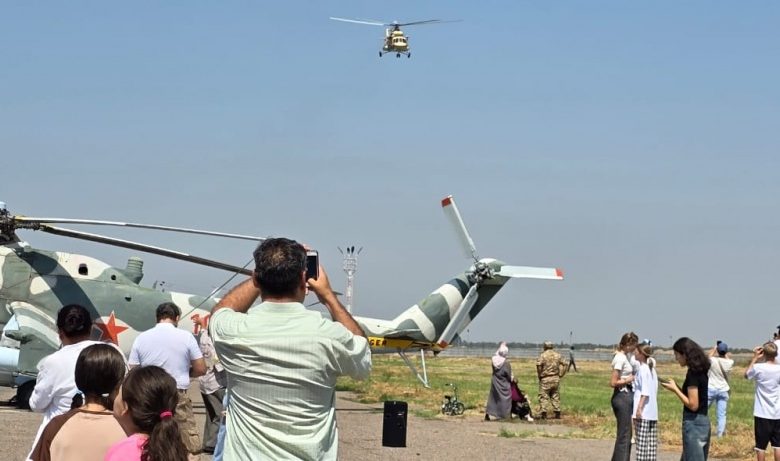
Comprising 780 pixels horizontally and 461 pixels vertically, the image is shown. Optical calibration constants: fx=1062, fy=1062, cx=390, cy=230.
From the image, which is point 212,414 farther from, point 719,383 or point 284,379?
point 284,379

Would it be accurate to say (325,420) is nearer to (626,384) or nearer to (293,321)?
(293,321)

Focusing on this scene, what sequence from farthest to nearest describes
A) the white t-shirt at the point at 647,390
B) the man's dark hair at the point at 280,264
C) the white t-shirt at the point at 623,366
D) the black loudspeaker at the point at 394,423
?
the white t-shirt at the point at 623,366 → the white t-shirt at the point at 647,390 → the black loudspeaker at the point at 394,423 → the man's dark hair at the point at 280,264

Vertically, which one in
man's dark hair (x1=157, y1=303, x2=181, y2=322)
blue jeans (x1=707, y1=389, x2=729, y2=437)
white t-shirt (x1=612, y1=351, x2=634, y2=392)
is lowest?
blue jeans (x1=707, y1=389, x2=729, y2=437)

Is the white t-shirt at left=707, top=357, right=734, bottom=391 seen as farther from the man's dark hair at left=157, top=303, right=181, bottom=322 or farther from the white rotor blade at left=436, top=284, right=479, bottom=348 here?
the man's dark hair at left=157, top=303, right=181, bottom=322

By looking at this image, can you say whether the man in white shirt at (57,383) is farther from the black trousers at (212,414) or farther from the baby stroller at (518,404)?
the baby stroller at (518,404)

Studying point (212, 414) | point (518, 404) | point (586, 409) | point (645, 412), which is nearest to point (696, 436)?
point (645, 412)

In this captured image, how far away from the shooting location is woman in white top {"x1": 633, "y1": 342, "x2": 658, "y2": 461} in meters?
11.9

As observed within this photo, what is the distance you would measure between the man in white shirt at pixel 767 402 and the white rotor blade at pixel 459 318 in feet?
42.4

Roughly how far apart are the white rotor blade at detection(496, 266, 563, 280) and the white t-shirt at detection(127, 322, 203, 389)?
1587 centimetres

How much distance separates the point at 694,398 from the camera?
10.7 meters

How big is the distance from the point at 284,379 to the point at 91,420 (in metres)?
1.17

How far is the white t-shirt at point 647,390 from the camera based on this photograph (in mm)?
12039

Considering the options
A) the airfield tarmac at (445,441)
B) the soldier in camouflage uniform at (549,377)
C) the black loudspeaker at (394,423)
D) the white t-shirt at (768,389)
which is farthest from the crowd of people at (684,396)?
the soldier in camouflage uniform at (549,377)

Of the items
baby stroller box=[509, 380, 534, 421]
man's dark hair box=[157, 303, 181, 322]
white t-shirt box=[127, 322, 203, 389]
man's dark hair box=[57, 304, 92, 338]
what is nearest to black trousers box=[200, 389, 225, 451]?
man's dark hair box=[157, 303, 181, 322]
